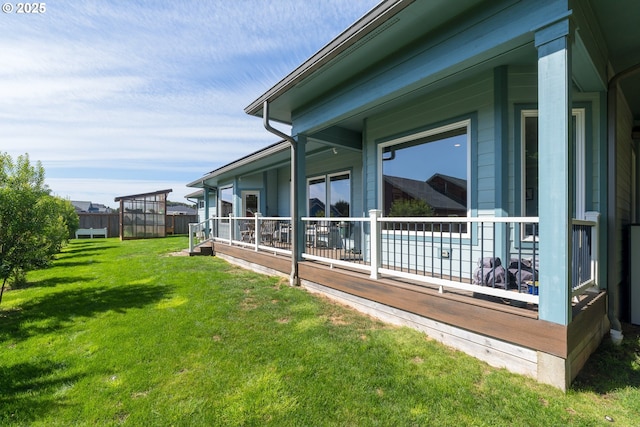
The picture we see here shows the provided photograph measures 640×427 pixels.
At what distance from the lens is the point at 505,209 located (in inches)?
138

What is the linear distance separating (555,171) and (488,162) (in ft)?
5.22

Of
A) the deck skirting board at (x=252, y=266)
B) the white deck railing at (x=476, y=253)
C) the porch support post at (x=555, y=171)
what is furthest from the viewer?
the deck skirting board at (x=252, y=266)

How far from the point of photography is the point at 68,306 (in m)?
4.79

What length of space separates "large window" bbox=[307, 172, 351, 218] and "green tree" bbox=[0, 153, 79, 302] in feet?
19.7

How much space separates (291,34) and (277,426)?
630 centimetres

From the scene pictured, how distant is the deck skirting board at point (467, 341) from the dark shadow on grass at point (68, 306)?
3.79m

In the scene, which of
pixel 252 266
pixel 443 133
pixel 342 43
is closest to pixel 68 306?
pixel 252 266

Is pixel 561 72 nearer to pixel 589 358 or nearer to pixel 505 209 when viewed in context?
pixel 505 209

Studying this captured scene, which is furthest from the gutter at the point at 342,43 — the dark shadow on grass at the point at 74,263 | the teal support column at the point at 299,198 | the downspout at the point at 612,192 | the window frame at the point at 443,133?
the dark shadow on grass at the point at 74,263

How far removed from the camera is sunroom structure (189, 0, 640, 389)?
2.22 metres

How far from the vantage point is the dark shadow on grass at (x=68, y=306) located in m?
3.94

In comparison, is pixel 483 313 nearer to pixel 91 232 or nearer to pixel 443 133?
pixel 443 133

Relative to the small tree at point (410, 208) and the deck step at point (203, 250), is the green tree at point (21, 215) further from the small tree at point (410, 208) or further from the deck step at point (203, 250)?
the small tree at point (410, 208)

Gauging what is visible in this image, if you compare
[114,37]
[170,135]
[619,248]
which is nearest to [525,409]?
[619,248]
